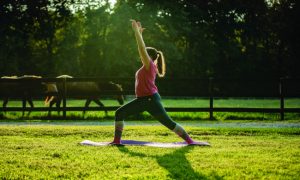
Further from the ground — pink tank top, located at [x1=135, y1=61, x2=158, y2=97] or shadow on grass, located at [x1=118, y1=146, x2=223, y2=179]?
pink tank top, located at [x1=135, y1=61, x2=158, y2=97]

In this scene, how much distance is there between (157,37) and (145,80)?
119ft

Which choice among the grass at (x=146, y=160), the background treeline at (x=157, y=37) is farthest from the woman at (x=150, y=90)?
the background treeline at (x=157, y=37)

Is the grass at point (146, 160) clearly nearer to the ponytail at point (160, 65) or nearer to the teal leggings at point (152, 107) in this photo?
the teal leggings at point (152, 107)

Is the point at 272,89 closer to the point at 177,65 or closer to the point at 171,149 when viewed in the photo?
the point at 177,65

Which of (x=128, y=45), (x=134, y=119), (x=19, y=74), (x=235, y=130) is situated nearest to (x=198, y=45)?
(x=128, y=45)

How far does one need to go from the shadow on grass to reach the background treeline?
35.3 m

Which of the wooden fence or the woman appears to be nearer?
the woman

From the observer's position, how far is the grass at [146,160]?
5262 millimetres

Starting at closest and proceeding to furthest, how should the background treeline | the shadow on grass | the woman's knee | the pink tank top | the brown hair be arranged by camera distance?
1. the shadow on grass
2. the pink tank top
3. the brown hair
4. the woman's knee
5. the background treeline

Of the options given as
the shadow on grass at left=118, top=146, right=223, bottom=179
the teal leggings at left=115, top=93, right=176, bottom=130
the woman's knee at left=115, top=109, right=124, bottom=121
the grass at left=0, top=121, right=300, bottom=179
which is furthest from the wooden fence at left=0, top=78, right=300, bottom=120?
the shadow on grass at left=118, top=146, right=223, bottom=179

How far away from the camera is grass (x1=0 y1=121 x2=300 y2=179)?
5.26 m

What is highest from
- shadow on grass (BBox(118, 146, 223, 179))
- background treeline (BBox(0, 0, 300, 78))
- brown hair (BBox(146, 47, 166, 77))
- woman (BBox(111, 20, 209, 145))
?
background treeline (BBox(0, 0, 300, 78))

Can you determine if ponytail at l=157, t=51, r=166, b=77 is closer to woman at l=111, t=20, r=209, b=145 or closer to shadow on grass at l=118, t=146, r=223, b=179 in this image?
woman at l=111, t=20, r=209, b=145

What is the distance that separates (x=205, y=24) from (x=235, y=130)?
36054mm
